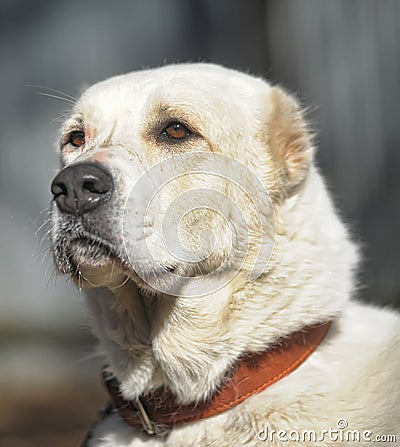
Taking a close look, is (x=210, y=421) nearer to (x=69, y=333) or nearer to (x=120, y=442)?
(x=120, y=442)

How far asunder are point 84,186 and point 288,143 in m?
0.86

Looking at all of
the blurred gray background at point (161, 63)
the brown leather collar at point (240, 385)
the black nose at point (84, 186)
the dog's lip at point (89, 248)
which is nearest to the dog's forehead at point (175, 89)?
the black nose at point (84, 186)

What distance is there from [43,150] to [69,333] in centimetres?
189

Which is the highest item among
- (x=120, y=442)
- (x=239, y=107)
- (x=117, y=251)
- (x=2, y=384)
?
(x=239, y=107)

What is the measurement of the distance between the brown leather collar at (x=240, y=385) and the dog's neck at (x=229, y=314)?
3 centimetres

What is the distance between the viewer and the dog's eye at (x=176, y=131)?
2959 millimetres

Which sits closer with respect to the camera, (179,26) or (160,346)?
(160,346)

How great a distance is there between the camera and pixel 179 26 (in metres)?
8.48

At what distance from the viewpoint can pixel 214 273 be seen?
2.89m

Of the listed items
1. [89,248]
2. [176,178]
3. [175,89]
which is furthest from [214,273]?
[175,89]

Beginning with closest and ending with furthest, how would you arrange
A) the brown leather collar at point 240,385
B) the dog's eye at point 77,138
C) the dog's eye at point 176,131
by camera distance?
the brown leather collar at point 240,385 → the dog's eye at point 176,131 → the dog's eye at point 77,138

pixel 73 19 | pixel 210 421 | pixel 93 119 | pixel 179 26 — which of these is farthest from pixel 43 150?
pixel 210 421

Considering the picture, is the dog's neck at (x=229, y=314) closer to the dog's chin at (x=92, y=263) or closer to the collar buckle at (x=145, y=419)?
the collar buckle at (x=145, y=419)

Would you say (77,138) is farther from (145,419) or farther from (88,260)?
(145,419)
